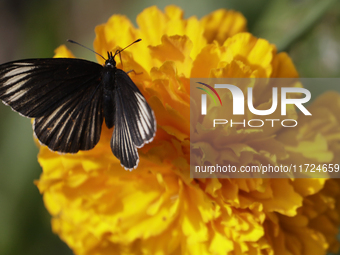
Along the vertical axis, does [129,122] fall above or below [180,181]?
above

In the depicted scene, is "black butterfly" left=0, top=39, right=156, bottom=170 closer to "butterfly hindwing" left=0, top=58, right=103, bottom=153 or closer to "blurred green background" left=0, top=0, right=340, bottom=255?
"butterfly hindwing" left=0, top=58, right=103, bottom=153

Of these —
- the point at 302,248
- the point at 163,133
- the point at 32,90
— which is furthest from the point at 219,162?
the point at 32,90

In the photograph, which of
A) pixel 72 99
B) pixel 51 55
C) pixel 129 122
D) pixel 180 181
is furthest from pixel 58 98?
pixel 51 55

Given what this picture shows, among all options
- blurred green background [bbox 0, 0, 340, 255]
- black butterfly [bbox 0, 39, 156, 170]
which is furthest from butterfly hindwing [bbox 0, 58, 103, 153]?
blurred green background [bbox 0, 0, 340, 255]

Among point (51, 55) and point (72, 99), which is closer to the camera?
point (72, 99)

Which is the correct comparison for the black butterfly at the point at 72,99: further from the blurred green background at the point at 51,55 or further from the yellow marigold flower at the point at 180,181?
the blurred green background at the point at 51,55

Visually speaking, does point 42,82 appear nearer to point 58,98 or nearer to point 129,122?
point 58,98
